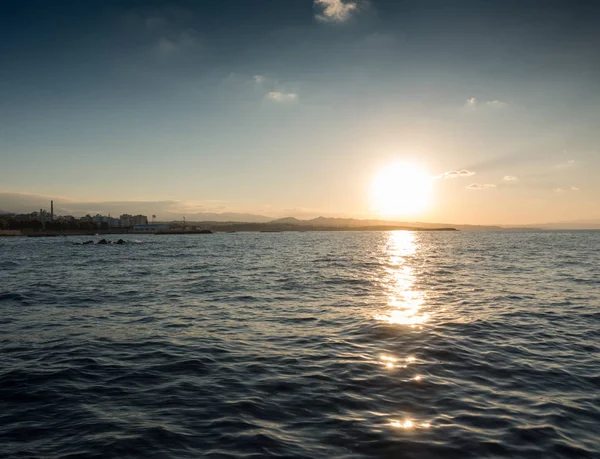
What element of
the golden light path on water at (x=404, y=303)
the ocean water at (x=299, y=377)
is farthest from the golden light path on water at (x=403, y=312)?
the ocean water at (x=299, y=377)

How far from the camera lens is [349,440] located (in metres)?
8.62

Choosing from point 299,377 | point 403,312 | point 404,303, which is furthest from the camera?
point 404,303

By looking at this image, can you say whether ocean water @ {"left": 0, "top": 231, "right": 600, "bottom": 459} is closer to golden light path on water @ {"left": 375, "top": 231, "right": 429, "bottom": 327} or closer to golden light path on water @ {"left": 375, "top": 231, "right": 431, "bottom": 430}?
golden light path on water @ {"left": 375, "top": 231, "right": 431, "bottom": 430}

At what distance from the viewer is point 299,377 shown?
12.5m

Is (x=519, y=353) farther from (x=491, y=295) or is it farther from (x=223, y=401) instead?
(x=491, y=295)

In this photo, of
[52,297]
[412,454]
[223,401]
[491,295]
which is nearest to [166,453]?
[223,401]

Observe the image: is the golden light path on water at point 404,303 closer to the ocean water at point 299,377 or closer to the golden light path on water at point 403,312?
the golden light path on water at point 403,312

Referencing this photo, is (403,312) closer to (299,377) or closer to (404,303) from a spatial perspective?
(404,303)

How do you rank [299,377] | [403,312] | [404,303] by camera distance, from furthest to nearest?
1. [404,303]
2. [403,312]
3. [299,377]

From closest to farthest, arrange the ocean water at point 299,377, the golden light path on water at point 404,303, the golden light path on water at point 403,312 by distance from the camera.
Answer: the ocean water at point 299,377, the golden light path on water at point 403,312, the golden light path on water at point 404,303

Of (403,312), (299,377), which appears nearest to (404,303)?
(403,312)

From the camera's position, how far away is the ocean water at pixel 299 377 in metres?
8.63

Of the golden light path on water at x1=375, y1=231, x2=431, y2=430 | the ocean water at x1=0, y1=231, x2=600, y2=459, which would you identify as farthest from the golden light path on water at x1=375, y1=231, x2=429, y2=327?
the ocean water at x1=0, y1=231, x2=600, y2=459

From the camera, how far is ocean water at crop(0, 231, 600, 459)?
8.63 m
